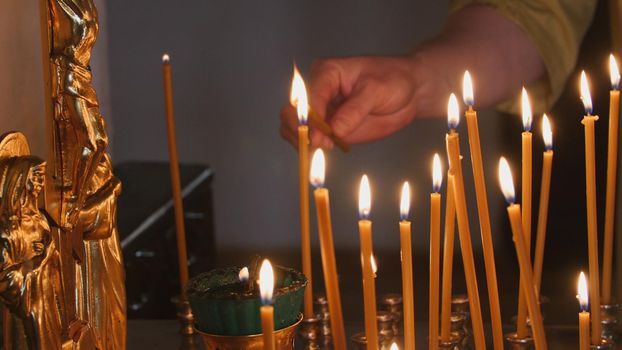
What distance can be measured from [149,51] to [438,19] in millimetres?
548

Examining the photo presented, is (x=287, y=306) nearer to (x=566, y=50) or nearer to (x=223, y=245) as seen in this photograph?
(x=566, y=50)

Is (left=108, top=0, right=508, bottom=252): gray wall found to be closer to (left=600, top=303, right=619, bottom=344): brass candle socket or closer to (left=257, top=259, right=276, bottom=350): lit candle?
(left=600, top=303, right=619, bottom=344): brass candle socket

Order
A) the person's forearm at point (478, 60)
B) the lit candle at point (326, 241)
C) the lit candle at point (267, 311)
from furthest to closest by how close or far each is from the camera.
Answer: the person's forearm at point (478, 60), the lit candle at point (326, 241), the lit candle at point (267, 311)

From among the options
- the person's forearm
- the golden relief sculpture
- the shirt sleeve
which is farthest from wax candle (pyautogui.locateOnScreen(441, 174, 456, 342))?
the shirt sleeve

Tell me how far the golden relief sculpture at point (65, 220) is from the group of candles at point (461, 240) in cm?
12

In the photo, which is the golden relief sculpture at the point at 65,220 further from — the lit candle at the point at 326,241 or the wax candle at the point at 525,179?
the wax candle at the point at 525,179

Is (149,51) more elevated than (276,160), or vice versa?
(149,51)

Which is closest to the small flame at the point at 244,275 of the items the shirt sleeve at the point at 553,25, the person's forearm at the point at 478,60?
the person's forearm at the point at 478,60

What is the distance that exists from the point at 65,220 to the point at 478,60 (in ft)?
2.87

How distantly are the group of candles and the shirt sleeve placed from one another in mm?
606

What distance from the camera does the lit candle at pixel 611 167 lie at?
2.43 feet

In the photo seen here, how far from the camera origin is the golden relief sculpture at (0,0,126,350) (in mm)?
474

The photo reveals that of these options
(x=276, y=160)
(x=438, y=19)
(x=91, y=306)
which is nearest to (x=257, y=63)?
(x=276, y=160)

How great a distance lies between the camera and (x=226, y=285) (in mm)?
580
